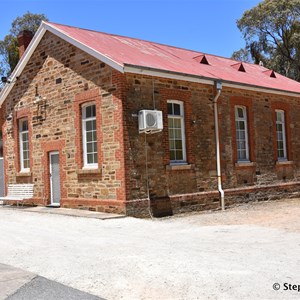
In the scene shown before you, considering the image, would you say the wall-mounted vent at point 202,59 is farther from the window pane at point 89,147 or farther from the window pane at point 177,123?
the window pane at point 89,147

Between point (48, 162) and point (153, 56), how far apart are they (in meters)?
5.53

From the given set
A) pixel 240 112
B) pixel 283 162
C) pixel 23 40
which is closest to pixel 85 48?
pixel 23 40

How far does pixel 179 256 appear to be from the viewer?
25.6 ft

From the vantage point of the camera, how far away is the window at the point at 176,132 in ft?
48.5

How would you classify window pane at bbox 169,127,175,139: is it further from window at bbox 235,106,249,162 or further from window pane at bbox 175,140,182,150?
window at bbox 235,106,249,162

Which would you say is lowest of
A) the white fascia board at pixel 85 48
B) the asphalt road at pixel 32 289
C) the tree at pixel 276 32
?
the asphalt road at pixel 32 289

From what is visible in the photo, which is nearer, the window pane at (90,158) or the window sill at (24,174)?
the window pane at (90,158)

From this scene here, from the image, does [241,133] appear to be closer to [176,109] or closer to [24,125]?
[176,109]

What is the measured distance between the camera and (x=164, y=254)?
26.3 ft

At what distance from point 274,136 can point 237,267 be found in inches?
506

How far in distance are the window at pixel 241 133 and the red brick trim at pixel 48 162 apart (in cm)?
665

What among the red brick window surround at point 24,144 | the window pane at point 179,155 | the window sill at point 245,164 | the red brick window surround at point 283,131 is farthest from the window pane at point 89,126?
the red brick window surround at point 283,131

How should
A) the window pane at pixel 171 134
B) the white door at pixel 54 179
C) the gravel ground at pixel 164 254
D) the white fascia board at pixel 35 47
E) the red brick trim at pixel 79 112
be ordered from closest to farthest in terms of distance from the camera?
1. the gravel ground at pixel 164 254
2. the white fascia board at pixel 35 47
3. the red brick trim at pixel 79 112
4. the window pane at pixel 171 134
5. the white door at pixel 54 179

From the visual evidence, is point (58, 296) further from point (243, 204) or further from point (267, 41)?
point (267, 41)
